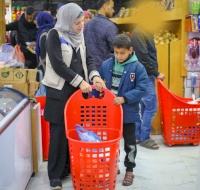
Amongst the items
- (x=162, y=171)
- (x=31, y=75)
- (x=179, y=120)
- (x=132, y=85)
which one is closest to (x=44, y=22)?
(x=31, y=75)

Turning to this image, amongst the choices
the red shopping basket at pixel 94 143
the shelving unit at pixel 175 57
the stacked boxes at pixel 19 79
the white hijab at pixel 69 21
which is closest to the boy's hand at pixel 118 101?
the red shopping basket at pixel 94 143

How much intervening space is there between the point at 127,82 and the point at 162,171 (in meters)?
0.98

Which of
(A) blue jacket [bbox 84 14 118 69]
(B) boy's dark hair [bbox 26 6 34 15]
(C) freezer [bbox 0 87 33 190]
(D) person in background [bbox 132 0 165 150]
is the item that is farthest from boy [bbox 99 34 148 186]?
(B) boy's dark hair [bbox 26 6 34 15]

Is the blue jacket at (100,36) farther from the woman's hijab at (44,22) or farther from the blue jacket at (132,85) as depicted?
the blue jacket at (132,85)

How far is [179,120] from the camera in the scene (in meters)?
4.04

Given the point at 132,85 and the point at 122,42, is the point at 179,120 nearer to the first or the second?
the point at 132,85

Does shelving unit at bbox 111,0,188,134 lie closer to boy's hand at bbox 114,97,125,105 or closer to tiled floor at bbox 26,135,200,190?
tiled floor at bbox 26,135,200,190

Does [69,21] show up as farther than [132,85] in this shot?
No

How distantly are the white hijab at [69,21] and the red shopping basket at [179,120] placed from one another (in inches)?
54.7

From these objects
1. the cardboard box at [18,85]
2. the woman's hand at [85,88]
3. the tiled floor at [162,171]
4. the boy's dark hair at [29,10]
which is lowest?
the tiled floor at [162,171]

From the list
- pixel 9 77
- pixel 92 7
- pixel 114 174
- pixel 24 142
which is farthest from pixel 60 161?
pixel 92 7

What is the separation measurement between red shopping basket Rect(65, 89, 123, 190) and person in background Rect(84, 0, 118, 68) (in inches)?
51.6

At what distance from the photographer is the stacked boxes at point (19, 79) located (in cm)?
322

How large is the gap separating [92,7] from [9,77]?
5.43 meters
